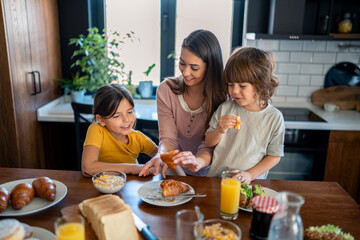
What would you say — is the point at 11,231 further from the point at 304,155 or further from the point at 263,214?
the point at 304,155

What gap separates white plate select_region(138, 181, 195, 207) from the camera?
1270mm

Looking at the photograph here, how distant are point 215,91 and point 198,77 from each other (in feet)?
0.46

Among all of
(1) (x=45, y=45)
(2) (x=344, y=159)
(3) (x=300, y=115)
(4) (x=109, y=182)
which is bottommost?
(2) (x=344, y=159)

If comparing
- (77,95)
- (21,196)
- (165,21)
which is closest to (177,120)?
(21,196)

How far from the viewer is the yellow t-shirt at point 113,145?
1747 mm

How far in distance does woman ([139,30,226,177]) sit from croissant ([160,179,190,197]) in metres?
0.25

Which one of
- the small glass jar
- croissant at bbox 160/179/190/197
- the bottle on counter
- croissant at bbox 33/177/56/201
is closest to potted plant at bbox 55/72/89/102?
croissant at bbox 33/177/56/201

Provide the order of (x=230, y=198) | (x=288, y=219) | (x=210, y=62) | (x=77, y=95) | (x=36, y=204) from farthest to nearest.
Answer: (x=77, y=95) → (x=210, y=62) → (x=36, y=204) → (x=230, y=198) → (x=288, y=219)

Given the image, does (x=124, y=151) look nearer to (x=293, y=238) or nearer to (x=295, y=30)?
(x=293, y=238)

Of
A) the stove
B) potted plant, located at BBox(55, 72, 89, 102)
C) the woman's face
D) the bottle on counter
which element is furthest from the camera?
potted plant, located at BBox(55, 72, 89, 102)

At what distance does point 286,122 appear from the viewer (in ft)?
8.77

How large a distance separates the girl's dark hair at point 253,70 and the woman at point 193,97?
0.54 ft

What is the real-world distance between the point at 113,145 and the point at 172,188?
2.05 feet

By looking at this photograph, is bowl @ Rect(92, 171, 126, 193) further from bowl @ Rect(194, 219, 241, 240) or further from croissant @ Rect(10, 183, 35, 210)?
bowl @ Rect(194, 219, 241, 240)
